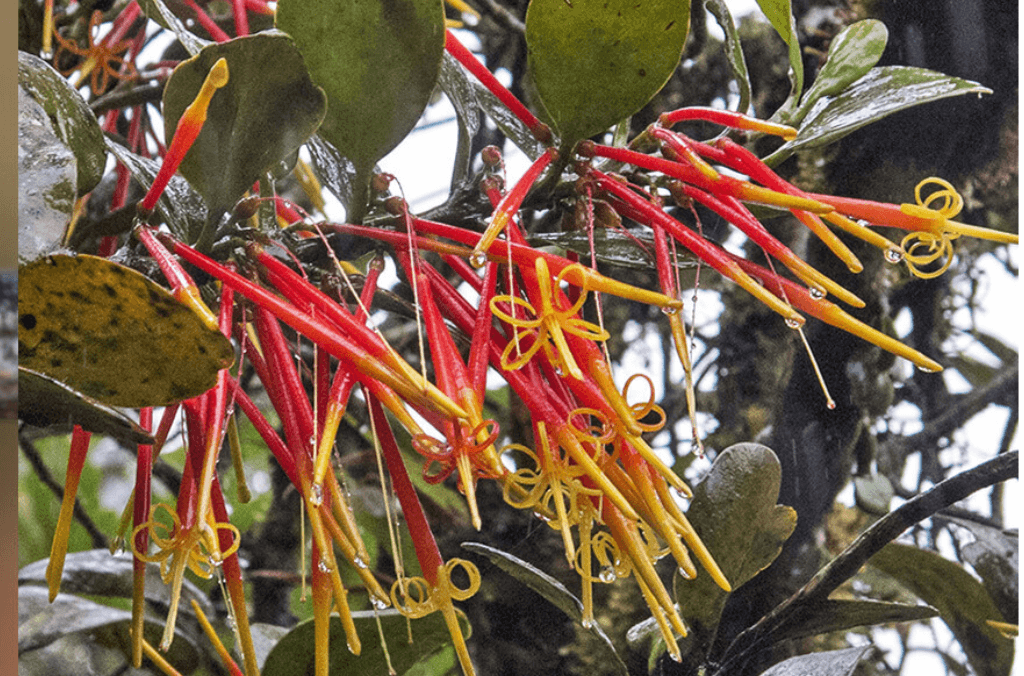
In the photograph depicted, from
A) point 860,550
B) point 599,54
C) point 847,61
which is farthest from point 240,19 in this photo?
point 860,550

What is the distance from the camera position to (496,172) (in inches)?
18.7

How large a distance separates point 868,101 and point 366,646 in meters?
0.39

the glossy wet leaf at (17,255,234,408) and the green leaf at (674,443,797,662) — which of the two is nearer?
the glossy wet leaf at (17,255,234,408)

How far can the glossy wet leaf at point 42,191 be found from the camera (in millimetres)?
351

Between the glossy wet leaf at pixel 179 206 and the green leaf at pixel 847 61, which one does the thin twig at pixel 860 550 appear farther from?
the glossy wet leaf at pixel 179 206

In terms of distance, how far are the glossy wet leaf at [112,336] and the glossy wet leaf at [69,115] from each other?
3.3 inches

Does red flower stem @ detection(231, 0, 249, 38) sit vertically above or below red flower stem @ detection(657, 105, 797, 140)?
below

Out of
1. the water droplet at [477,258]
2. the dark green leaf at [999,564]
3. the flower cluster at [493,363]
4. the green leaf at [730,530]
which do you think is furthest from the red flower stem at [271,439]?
the dark green leaf at [999,564]

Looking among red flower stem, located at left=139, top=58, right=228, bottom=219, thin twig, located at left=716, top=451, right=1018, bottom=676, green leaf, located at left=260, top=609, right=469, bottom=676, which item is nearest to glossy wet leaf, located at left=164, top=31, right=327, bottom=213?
red flower stem, located at left=139, top=58, right=228, bottom=219

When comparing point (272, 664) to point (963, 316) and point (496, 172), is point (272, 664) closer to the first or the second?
point (496, 172)

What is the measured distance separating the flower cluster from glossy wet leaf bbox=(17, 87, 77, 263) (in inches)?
1.2

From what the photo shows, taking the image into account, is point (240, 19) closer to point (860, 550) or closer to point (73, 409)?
point (73, 409)

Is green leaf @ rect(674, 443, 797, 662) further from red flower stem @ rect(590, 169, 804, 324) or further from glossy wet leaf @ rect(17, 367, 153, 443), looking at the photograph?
glossy wet leaf @ rect(17, 367, 153, 443)

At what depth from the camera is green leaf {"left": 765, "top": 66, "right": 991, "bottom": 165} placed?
1.41ft
